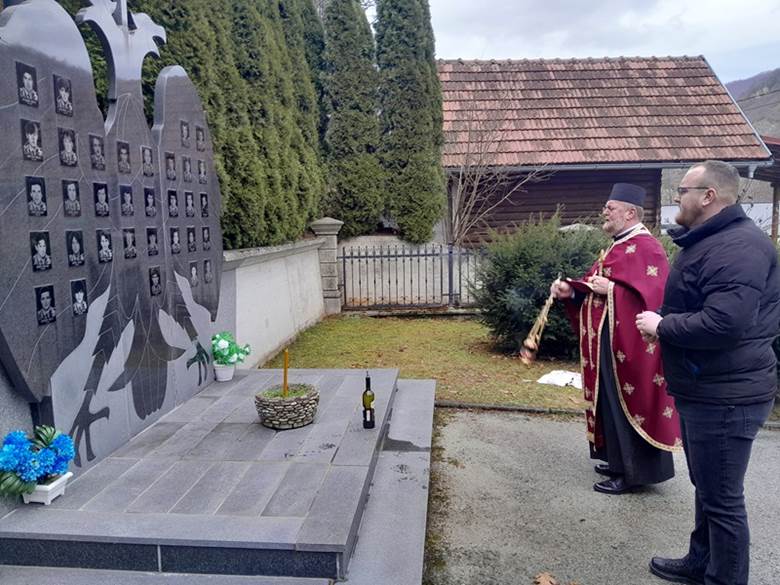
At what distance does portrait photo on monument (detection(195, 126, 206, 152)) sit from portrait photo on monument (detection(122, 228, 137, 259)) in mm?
1405

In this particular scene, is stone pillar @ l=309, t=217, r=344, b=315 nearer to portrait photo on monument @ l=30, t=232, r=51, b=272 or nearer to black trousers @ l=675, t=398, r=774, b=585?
portrait photo on monument @ l=30, t=232, r=51, b=272

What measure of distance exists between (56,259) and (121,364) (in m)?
0.89

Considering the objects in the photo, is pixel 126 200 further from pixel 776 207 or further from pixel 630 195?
pixel 776 207

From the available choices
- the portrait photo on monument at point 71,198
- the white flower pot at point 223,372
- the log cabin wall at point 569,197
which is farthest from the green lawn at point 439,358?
the portrait photo on monument at point 71,198

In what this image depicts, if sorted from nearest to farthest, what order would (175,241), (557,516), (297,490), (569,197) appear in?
(297,490) < (557,516) < (175,241) < (569,197)

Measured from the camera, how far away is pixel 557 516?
3830mm

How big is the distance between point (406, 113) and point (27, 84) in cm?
953

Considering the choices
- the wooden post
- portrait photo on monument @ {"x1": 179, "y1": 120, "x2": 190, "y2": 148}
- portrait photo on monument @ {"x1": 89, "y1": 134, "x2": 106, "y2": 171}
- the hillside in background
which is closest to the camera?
portrait photo on monument @ {"x1": 89, "y1": 134, "x2": 106, "y2": 171}

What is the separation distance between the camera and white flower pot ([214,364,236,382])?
5.50 meters

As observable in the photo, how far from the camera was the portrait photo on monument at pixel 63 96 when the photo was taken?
3.31 m

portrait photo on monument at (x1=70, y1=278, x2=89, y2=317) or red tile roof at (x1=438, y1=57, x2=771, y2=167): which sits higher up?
red tile roof at (x1=438, y1=57, x2=771, y2=167)

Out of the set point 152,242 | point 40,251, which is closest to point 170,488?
point 40,251

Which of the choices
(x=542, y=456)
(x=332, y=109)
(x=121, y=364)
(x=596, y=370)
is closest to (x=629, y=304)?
(x=596, y=370)

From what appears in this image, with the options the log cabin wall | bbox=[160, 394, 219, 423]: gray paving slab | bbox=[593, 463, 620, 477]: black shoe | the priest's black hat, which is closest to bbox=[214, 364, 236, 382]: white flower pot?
bbox=[160, 394, 219, 423]: gray paving slab
